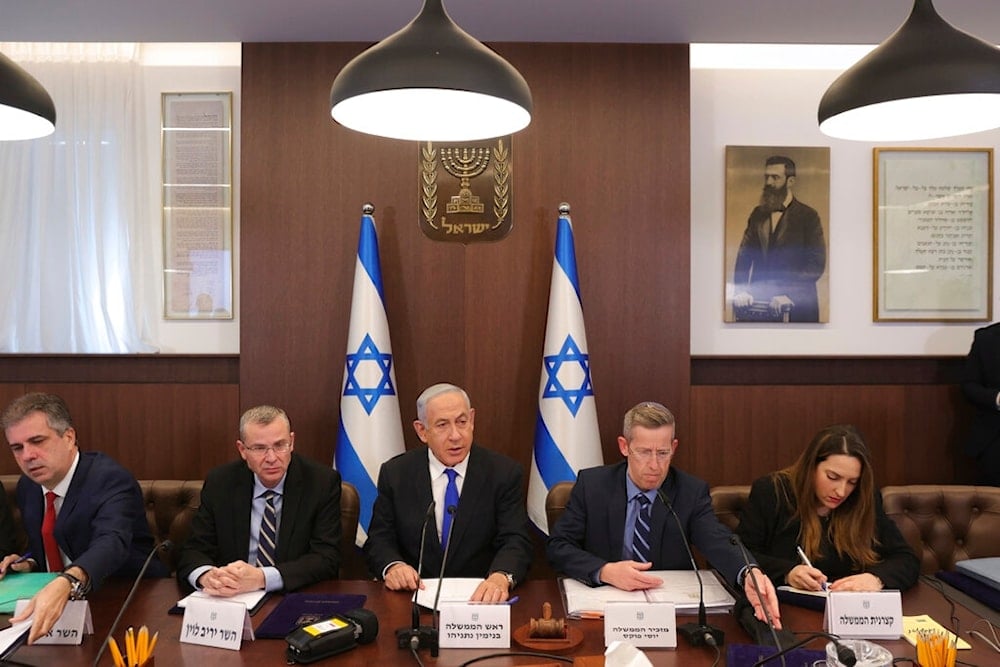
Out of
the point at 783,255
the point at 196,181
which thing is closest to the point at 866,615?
the point at 783,255

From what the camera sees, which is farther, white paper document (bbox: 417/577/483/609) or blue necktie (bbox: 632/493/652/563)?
blue necktie (bbox: 632/493/652/563)

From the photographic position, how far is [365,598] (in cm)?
213

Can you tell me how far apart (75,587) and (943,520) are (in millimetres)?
2587

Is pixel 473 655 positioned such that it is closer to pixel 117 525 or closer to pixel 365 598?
pixel 365 598

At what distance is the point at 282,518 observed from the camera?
2.59 metres

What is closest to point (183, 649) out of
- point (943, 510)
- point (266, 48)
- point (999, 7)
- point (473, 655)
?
point (473, 655)

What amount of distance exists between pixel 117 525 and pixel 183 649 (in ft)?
2.29

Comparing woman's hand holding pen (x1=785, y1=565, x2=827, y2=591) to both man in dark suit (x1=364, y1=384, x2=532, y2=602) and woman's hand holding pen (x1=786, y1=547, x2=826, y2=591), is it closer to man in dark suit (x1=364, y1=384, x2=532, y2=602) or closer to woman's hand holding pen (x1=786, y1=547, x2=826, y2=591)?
woman's hand holding pen (x1=786, y1=547, x2=826, y2=591)

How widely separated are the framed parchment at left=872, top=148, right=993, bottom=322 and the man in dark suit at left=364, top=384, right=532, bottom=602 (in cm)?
235

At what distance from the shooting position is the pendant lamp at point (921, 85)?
171 centimetres

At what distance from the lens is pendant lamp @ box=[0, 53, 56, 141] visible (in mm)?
1936

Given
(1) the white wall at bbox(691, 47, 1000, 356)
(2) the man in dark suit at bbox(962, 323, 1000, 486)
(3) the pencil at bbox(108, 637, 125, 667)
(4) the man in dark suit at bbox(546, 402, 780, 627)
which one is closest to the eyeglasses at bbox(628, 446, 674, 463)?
(4) the man in dark suit at bbox(546, 402, 780, 627)

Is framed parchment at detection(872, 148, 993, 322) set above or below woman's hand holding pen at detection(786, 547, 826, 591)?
above

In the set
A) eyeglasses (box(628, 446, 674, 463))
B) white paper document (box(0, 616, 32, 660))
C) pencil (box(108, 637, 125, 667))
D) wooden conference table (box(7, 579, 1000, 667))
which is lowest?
wooden conference table (box(7, 579, 1000, 667))
